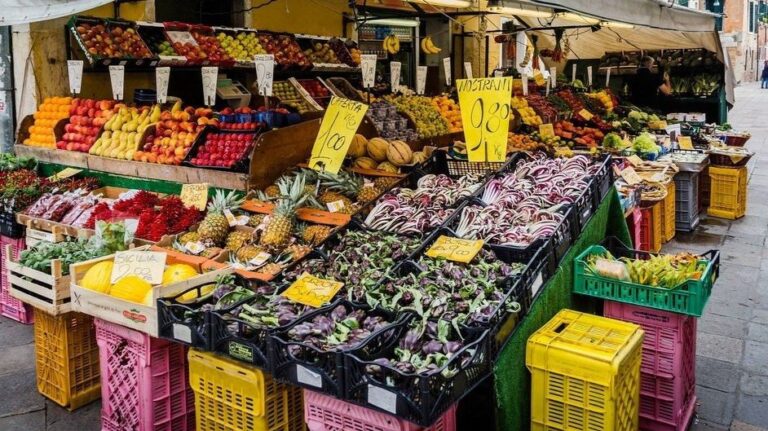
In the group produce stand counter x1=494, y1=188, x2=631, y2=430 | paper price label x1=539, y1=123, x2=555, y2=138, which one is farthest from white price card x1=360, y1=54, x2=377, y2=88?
paper price label x1=539, y1=123, x2=555, y2=138

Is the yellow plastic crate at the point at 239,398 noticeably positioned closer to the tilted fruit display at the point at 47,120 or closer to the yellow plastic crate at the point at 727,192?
the tilted fruit display at the point at 47,120

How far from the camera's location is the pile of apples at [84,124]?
6594mm

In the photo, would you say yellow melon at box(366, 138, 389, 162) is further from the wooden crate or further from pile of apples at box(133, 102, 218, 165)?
the wooden crate

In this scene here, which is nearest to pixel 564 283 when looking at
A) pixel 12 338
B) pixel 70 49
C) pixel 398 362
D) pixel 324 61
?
pixel 398 362

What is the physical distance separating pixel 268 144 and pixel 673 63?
11358 millimetres

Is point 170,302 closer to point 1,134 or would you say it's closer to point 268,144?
point 268,144

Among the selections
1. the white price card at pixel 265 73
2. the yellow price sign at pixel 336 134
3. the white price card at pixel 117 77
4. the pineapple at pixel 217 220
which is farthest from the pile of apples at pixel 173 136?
the yellow price sign at pixel 336 134

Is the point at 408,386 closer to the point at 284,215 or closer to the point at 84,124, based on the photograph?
the point at 284,215

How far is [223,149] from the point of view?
5.56m

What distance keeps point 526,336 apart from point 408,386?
1.13 meters

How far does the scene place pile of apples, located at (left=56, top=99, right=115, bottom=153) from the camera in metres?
6.59

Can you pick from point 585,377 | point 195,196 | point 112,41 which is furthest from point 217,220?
point 112,41

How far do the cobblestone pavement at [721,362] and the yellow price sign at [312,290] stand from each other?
163cm

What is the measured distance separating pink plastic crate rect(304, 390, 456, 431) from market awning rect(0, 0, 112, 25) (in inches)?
142
